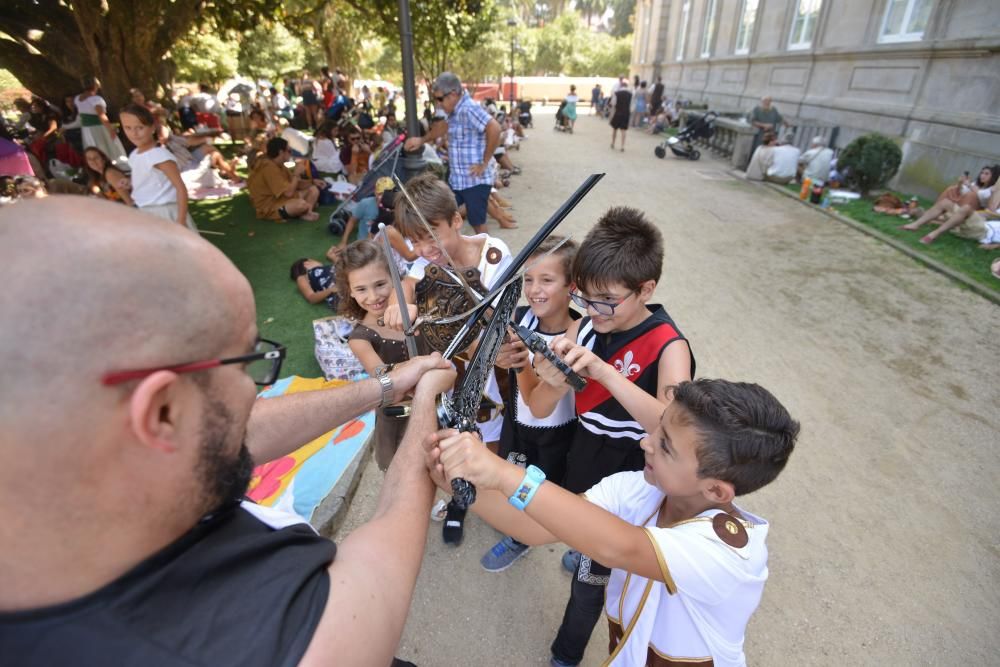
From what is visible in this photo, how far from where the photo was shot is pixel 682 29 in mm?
27688

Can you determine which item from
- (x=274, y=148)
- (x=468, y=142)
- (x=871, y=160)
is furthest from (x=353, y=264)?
(x=871, y=160)

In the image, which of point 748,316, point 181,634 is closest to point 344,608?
point 181,634

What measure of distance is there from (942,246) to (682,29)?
25.5 meters

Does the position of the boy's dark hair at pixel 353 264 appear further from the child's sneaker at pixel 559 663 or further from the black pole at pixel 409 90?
the black pole at pixel 409 90

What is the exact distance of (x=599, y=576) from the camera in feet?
6.98

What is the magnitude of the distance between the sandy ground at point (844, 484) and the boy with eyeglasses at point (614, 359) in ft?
1.83

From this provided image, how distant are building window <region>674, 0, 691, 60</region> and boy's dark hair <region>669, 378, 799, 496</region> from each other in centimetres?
3179

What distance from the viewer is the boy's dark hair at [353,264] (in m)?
3.24

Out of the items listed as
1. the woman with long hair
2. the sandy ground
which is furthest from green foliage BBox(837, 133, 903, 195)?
the sandy ground

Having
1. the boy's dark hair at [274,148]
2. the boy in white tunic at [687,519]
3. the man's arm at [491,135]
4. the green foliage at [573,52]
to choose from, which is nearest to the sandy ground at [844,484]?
the boy in white tunic at [687,519]

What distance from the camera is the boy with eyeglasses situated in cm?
208

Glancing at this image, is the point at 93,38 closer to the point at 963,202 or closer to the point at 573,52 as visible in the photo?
the point at 963,202

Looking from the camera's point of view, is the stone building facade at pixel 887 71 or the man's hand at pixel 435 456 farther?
the stone building facade at pixel 887 71

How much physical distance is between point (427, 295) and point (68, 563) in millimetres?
2132
